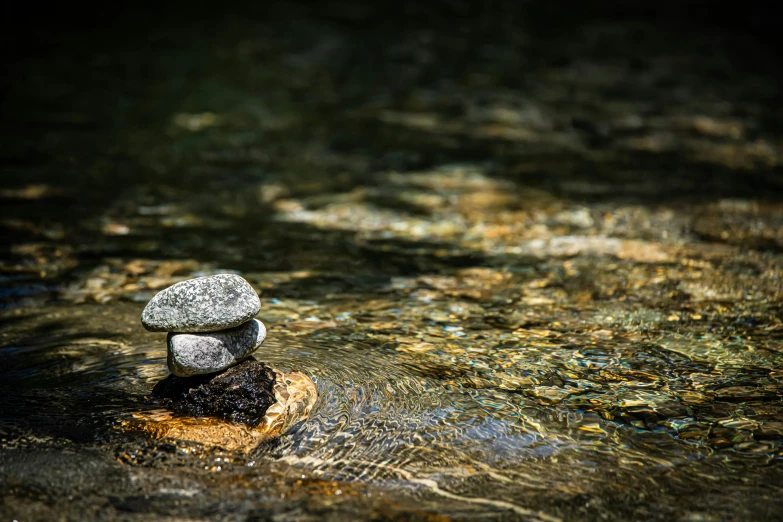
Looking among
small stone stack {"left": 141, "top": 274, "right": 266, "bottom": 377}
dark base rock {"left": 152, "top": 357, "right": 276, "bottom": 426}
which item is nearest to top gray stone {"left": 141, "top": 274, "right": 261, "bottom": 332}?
small stone stack {"left": 141, "top": 274, "right": 266, "bottom": 377}

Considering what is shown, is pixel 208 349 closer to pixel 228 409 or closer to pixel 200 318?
pixel 200 318

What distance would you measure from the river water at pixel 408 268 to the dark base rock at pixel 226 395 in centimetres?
17

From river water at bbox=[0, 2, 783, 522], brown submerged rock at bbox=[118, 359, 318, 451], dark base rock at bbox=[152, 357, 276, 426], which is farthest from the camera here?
dark base rock at bbox=[152, 357, 276, 426]

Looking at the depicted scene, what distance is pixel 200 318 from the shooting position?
2.75 metres

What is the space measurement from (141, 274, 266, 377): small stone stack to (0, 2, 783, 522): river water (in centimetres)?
31

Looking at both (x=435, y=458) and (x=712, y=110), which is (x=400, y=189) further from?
(x=712, y=110)

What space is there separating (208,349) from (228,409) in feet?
0.77

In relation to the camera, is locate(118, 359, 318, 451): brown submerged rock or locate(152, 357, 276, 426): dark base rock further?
locate(152, 357, 276, 426): dark base rock

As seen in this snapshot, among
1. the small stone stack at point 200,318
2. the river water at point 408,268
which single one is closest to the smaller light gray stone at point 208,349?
the small stone stack at point 200,318

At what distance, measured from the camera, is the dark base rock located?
2.81 m

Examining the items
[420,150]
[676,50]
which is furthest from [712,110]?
[420,150]

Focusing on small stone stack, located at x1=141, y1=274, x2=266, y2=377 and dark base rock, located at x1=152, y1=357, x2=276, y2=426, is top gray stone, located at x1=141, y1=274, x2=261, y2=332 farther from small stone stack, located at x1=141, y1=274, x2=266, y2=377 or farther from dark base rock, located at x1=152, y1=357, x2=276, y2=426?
dark base rock, located at x1=152, y1=357, x2=276, y2=426

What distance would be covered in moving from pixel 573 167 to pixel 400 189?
62.9 inches

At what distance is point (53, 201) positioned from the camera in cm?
550
